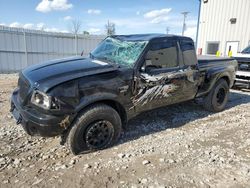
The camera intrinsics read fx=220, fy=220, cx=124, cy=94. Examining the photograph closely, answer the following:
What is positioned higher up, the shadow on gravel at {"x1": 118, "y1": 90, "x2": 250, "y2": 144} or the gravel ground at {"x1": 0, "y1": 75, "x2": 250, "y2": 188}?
the shadow on gravel at {"x1": 118, "y1": 90, "x2": 250, "y2": 144}

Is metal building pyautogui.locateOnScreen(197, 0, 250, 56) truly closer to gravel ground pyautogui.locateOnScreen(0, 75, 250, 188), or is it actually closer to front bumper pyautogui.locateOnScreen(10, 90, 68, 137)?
gravel ground pyautogui.locateOnScreen(0, 75, 250, 188)

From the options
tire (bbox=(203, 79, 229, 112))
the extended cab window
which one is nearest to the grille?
the extended cab window

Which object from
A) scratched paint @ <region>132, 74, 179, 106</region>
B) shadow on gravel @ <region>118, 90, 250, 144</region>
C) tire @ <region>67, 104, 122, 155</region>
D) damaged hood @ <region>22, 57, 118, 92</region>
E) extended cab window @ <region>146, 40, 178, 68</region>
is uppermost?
extended cab window @ <region>146, 40, 178, 68</region>

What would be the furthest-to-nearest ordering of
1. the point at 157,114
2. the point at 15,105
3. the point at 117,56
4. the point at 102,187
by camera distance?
1. the point at 157,114
2. the point at 117,56
3. the point at 15,105
4. the point at 102,187

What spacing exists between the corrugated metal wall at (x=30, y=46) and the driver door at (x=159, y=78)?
8078 millimetres

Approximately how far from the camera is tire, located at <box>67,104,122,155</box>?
10.7 ft

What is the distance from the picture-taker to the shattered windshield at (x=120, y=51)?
3873 millimetres

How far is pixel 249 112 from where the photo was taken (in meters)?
5.82

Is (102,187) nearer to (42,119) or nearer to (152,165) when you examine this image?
(152,165)

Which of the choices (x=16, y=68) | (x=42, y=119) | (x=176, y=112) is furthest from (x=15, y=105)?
(x=16, y=68)

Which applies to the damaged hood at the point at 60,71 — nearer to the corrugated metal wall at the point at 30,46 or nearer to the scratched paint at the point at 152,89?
the scratched paint at the point at 152,89

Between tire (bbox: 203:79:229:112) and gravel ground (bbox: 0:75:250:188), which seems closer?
gravel ground (bbox: 0:75:250:188)

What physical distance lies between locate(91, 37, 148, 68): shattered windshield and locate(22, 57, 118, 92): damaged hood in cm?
33

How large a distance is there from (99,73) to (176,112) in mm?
2991
